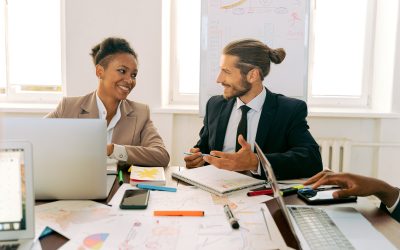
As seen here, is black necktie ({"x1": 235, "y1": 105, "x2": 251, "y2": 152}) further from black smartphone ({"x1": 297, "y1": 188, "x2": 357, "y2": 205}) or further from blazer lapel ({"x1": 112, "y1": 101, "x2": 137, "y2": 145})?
black smartphone ({"x1": 297, "y1": 188, "x2": 357, "y2": 205})

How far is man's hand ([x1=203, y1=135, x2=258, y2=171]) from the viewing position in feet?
4.78

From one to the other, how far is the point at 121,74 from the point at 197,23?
1.29 metres

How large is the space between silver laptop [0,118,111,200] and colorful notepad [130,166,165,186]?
21 cm

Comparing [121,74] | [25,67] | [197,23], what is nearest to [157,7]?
[197,23]

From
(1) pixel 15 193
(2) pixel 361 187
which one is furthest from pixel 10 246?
(2) pixel 361 187

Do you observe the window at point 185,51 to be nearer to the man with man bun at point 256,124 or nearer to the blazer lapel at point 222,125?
the man with man bun at point 256,124

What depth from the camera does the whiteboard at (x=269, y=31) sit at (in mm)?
2891

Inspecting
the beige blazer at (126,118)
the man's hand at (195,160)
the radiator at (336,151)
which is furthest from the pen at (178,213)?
the radiator at (336,151)

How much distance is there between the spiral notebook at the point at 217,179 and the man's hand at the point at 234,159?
0.15 feet

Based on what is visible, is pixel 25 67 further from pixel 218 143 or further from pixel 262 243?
pixel 262 243

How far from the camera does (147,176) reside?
1.50 metres

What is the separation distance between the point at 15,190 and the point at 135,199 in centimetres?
43

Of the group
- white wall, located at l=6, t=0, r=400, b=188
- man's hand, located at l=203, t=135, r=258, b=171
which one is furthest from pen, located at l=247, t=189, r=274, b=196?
white wall, located at l=6, t=0, r=400, b=188

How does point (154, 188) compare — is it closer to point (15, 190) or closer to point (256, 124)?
point (15, 190)
